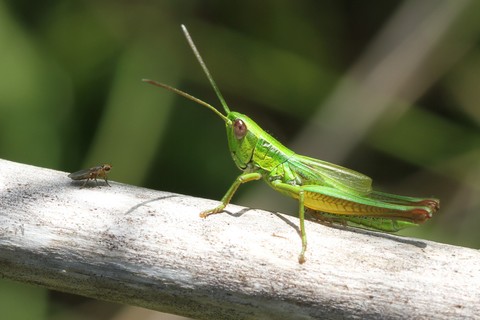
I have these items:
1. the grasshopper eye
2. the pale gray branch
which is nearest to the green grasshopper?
the grasshopper eye

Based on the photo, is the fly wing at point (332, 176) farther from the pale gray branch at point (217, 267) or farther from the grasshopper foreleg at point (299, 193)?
the pale gray branch at point (217, 267)

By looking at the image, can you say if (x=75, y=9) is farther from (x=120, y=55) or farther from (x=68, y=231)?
(x=68, y=231)

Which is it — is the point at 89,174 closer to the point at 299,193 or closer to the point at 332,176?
the point at 299,193

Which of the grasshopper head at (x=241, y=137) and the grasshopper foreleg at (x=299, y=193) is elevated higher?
the grasshopper head at (x=241, y=137)

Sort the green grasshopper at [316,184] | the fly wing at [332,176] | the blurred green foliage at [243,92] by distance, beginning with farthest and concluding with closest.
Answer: the blurred green foliage at [243,92], the fly wing at [332,176], the green grasshopper at [316,184]

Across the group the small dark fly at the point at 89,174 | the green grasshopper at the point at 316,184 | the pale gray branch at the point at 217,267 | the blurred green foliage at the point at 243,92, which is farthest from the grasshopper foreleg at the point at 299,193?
the blurred green foliage at the point at 243,92

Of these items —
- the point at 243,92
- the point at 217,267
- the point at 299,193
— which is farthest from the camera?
the point at 243,92

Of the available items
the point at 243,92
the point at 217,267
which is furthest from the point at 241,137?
the point at 243,92

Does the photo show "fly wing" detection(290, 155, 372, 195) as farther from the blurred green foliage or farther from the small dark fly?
the blurred green foliage
